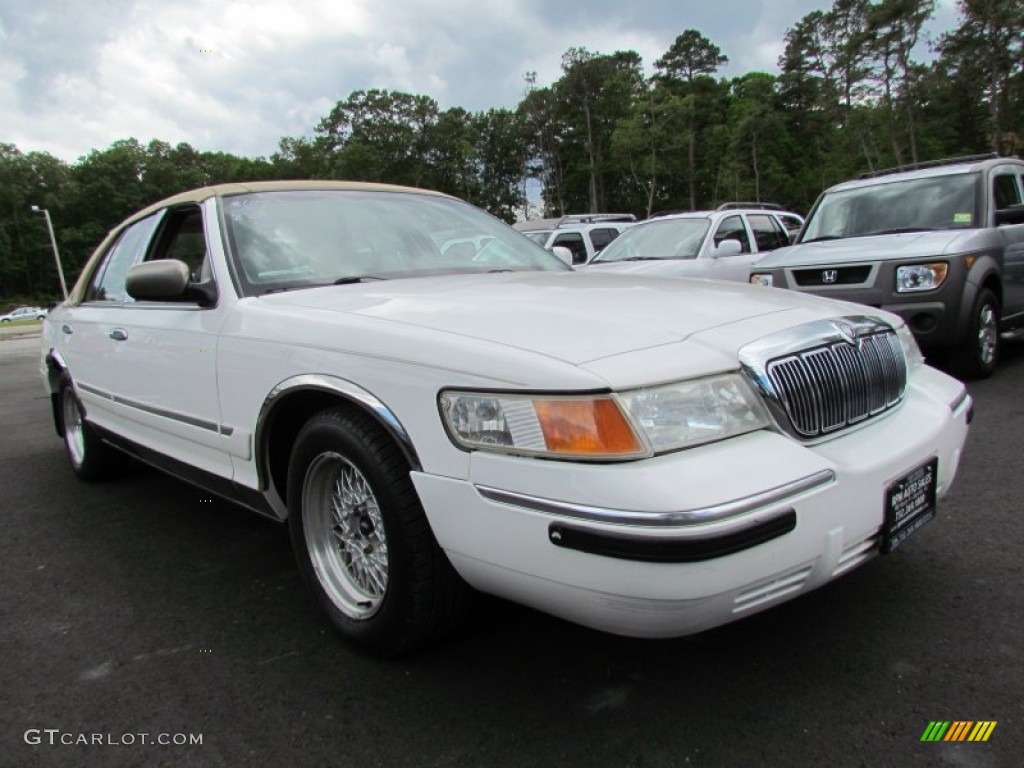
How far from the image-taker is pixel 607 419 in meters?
1.68

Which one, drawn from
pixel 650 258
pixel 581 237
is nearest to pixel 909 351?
pixel 650 258

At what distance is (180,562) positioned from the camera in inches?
126

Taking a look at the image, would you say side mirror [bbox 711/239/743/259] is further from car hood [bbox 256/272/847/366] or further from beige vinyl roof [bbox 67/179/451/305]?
car hood [bbox 256/272/847/366]

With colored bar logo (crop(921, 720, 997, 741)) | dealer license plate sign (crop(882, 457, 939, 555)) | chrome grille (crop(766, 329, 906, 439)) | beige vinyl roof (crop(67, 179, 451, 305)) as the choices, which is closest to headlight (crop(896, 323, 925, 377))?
chrome grille (crop(766, 329, 906, 439))

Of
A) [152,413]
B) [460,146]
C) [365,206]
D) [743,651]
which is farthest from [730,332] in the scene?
[460,146]

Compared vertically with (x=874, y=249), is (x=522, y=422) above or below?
below

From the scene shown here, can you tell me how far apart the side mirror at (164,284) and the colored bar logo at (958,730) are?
269 cm

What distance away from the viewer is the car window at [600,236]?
48.5ft

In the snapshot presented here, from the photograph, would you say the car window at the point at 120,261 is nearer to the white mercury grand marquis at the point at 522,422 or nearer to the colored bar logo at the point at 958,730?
the white mercury grand marquis at the point at 522,422

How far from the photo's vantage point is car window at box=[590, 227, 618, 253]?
582 inches

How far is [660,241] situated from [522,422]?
818cm

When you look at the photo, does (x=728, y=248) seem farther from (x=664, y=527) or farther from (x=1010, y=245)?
(x=664, y=527)

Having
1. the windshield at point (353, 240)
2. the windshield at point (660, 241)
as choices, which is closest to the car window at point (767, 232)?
the windshield at point (660, 241)

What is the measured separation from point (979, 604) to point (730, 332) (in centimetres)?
139
